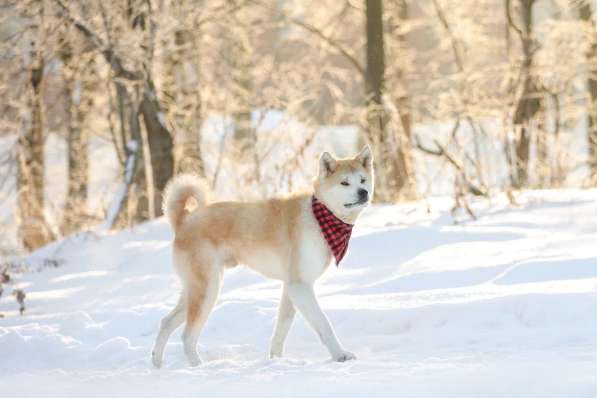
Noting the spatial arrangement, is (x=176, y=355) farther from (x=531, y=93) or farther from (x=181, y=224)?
(x=531, y=93)

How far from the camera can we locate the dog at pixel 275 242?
5.16 meters

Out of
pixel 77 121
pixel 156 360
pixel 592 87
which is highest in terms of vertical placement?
pixel 592 87

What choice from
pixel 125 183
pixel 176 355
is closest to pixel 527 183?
pixel 125 183

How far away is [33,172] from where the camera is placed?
45.2ft

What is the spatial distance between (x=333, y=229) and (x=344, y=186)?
28 centimetres

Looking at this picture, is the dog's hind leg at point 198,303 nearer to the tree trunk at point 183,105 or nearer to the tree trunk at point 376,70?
the tree trunk at point 376,70

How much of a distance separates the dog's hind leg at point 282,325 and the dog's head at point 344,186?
63cm

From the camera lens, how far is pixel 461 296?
603cm

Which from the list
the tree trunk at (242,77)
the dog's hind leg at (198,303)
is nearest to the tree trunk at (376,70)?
the tree trunk at (242,77)

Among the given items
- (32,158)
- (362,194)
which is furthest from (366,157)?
(32,158)

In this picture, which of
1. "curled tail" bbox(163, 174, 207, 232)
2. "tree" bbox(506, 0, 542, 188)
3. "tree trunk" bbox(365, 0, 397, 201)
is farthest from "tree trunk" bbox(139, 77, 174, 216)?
"curled tail" bbox(163, 174, 207, 232)

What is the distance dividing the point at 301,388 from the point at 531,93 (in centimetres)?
932

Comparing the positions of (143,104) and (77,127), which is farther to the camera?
(77,127)

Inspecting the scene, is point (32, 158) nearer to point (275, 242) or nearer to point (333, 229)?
point (275, 242)
